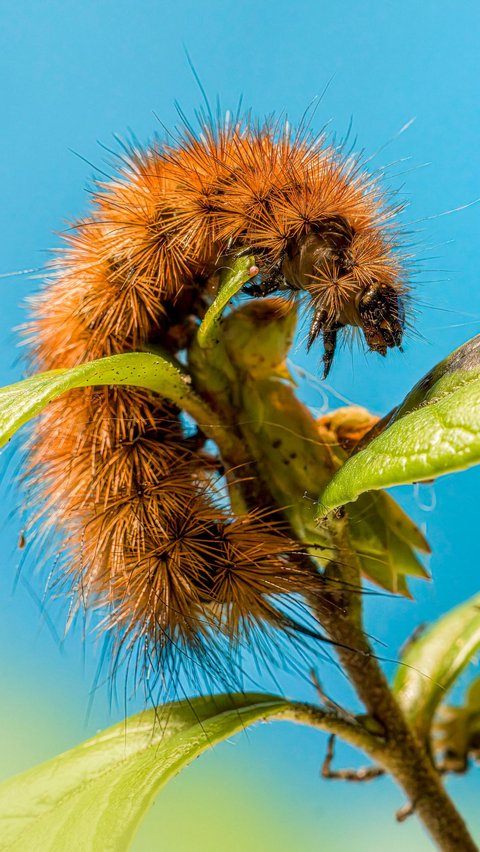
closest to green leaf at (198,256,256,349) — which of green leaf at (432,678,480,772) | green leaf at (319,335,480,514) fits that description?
green leaf at (319,335,480,514)

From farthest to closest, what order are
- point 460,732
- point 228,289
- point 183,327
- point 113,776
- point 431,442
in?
point 460,732, point 183,327, point 113,776, point 228,289, point 431,442

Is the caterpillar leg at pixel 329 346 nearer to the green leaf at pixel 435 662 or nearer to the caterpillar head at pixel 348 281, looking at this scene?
the caterpillar head at pixel 348 281

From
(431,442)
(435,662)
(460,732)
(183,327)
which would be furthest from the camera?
(460,732)

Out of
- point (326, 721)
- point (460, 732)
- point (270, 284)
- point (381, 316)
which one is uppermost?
point (270, 284)

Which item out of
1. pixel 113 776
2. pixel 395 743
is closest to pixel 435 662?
pixel 395 743

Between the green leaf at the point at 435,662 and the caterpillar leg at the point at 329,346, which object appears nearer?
the caterpillar leg at the point at 329,346

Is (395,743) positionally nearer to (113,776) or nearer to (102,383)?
(113,776)

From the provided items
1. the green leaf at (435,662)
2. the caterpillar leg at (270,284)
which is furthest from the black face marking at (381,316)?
the green leaf at (435,662)
